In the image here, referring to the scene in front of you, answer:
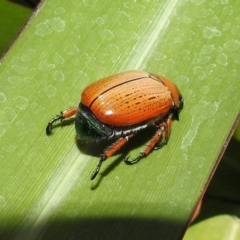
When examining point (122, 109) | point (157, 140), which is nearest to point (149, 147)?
point (157, 140)

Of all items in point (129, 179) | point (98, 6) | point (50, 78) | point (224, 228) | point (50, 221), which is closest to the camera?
point (50, 221)

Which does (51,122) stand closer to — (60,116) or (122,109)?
(60,116)

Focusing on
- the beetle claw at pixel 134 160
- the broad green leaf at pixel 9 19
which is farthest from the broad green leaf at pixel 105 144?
the broad green leaf at pixel 9 19

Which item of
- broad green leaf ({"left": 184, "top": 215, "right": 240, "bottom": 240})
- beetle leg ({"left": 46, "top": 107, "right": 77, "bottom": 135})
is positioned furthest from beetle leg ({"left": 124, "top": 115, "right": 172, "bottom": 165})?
broad green leaf ({"left": 184, "top": 215, "right": 240, "bottom": 240})

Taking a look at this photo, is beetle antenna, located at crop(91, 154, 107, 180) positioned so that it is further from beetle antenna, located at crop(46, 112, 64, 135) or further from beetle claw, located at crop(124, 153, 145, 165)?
beetle antenna, located at crop(46, 112, 64, 135)

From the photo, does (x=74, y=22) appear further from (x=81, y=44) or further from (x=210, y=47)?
(x=210, y=47)

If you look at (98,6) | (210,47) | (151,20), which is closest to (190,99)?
(210,47)
